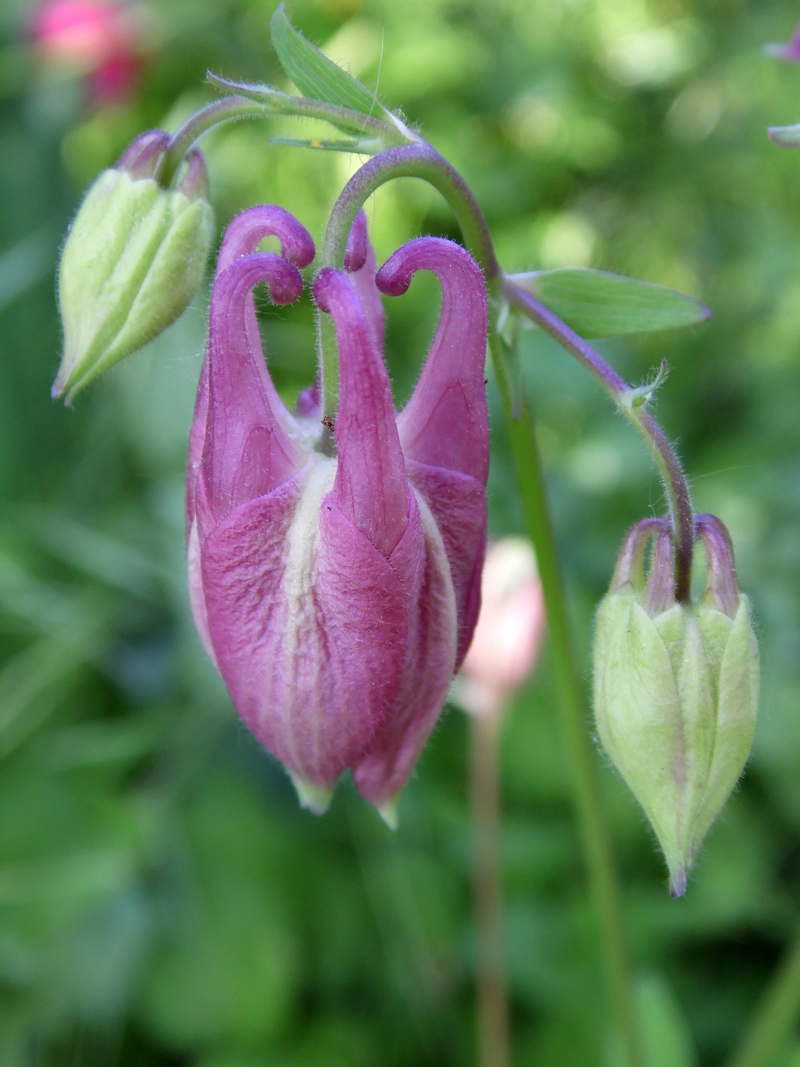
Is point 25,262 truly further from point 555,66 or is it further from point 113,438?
point 555,66

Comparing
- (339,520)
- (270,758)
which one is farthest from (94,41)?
(339,520)

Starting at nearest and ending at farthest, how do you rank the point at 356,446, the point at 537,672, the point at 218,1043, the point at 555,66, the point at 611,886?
the point at 356,446, the point at 611,886, the point at 218,1043, the point at 537,672, the point at 555,66

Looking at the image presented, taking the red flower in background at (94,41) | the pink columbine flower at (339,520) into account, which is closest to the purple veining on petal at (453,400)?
the pink columbine flower at (339,520)

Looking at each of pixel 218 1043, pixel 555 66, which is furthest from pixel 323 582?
pixel 555 66

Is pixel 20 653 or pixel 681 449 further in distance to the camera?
pixel 681 449

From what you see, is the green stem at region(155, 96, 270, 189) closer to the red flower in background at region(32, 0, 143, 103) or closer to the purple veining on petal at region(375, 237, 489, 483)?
the purple veining on petal at region(375, 237, 489, 483)

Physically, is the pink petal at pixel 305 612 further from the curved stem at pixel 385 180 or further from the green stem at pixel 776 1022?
the green stem at pixel 776 1022

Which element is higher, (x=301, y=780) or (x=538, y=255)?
(x=301, y=780)
